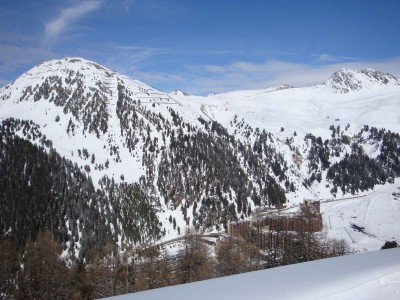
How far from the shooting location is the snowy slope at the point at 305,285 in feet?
11.1

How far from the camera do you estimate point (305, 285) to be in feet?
11.7

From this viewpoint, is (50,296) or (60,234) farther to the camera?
(60,234)

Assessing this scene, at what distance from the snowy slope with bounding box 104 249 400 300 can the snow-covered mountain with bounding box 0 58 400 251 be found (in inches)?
3298

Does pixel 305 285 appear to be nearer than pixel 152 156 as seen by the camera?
Yes

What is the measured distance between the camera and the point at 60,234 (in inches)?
3248

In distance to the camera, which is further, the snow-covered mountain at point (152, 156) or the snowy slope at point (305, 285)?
the snow-covered mountain at point (152, 156)

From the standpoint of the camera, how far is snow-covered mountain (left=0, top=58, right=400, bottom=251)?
297ft

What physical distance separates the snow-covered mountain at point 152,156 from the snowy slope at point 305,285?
83772mm

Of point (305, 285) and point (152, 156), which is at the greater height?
point (152, 156)

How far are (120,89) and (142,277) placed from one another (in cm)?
11602

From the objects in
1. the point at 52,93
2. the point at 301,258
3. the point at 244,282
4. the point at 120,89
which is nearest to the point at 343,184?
the point at 120,89

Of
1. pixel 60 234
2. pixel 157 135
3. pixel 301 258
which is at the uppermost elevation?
pixel 157 135

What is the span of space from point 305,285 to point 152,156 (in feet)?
370

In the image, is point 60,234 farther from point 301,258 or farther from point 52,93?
point 52,93
